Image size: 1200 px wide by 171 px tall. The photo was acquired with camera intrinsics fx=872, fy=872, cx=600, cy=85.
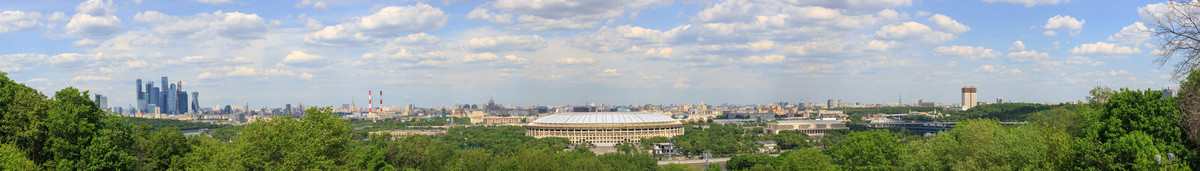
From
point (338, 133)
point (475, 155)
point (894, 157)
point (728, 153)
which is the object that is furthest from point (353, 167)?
point (728, 153)

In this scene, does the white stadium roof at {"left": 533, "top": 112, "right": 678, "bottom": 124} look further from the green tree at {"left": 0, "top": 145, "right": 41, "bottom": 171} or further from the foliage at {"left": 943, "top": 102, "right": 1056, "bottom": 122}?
the green tree at {"left": 0, "top": 145, "right": 41, "bottom": 171}

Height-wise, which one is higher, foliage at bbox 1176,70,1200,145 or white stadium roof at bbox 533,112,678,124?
foliage at bbox 1176,70,1200,145

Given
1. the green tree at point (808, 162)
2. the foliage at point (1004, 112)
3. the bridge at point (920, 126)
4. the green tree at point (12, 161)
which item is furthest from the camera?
the foliage at point (1004, 112)

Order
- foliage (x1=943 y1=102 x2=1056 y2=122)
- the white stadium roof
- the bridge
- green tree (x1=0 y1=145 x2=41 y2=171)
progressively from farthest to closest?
foliage (x1=943 y1=102 x2=1056 y2=122)
the white stadium roof
the bridge
green tree (x1=0 y1=145 x2=41 y2=171)

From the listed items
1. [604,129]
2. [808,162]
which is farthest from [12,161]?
[604,129]

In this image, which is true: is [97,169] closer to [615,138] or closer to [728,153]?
[728,153]

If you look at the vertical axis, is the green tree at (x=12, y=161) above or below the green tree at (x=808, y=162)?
above

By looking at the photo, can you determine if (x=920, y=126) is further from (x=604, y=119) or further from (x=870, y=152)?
(x=870, y=152)

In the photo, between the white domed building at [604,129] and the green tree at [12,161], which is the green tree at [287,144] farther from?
the white domed building at [604,129]

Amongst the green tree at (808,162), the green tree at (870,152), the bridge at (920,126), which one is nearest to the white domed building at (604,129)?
the bridge at (920,126)

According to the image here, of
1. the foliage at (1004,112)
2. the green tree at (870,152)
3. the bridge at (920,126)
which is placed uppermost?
the green tree at (870,152)

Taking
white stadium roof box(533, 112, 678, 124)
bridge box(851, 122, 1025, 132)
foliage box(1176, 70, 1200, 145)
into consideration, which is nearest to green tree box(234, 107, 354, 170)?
foliage box(1176, 70, 1200, 145)
